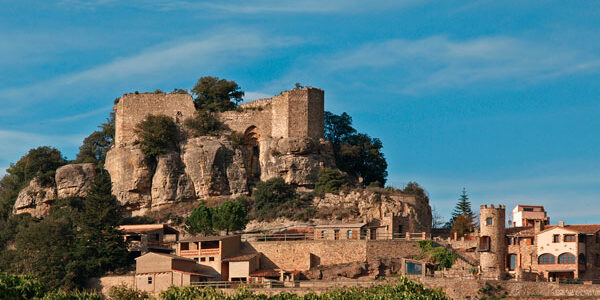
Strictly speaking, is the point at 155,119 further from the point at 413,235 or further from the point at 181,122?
the point at 413,235

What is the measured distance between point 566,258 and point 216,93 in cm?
3609

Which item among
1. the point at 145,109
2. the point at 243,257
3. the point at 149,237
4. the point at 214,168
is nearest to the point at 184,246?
the point at 243,257

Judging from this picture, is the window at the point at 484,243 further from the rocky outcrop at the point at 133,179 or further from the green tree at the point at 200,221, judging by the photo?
the rocky outcrop at the point at 133,179

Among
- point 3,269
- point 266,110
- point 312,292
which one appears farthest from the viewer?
point 266,110

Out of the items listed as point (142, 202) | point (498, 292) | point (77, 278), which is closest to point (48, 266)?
point (77, 278)

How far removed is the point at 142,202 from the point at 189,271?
18564 mm

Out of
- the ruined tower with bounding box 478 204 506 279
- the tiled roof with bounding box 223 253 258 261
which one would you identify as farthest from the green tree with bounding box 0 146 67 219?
the ruined tower with bounding box 478 204 506 279

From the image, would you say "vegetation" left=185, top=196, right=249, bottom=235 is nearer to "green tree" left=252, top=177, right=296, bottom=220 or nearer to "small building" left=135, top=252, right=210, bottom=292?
"green tree" left=252, top=177, right=296, bottom=220

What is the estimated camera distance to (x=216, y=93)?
96.3m

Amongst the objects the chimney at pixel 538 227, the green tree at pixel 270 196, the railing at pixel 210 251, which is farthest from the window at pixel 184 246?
the chimney at pixel 538 227

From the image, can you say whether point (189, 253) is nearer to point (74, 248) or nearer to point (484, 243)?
point (74, 248)

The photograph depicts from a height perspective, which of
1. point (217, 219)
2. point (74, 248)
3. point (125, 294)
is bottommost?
point (125, 294)

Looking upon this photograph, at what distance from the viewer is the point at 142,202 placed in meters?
90.1

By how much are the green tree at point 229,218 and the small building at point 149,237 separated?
343 cm
